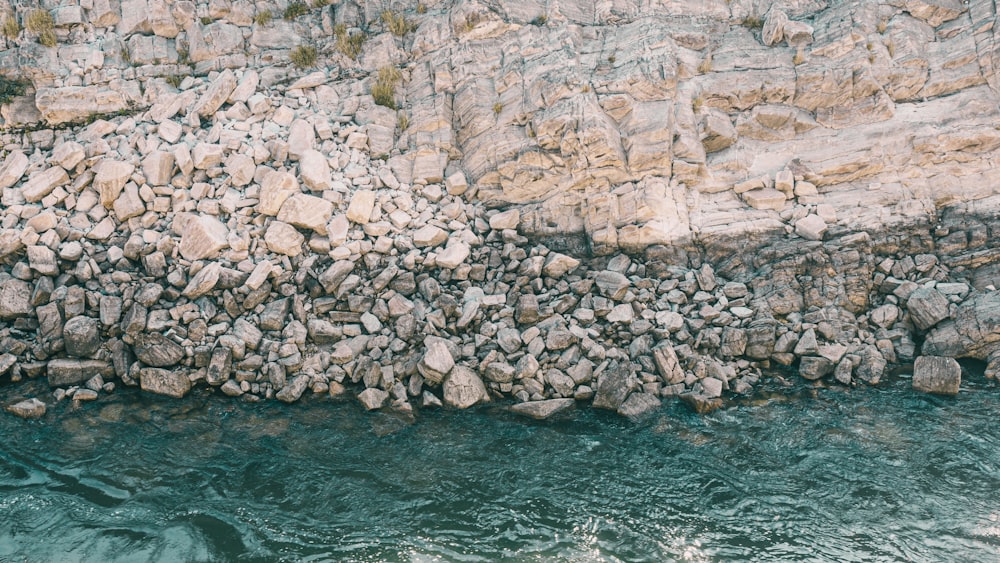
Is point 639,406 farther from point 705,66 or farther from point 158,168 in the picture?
point 158,168

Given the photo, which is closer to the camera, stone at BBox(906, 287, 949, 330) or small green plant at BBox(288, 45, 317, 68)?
stone at BBox(906, 287, 949, 330)

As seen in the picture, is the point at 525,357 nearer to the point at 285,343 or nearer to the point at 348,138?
the point at 285,343

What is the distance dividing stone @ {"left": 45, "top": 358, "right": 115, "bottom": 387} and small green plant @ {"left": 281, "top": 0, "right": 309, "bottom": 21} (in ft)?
35.0

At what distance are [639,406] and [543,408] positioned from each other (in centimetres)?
166

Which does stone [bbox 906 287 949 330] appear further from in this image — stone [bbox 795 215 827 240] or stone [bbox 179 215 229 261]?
stone [bbox 179 215 229 261]

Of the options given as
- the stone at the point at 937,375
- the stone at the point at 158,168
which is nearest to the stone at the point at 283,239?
the stone at the point at 158,168

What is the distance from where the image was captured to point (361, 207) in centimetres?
1283

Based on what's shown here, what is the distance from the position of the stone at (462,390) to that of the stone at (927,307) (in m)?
8.25

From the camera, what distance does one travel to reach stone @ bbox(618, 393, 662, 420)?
397 inches

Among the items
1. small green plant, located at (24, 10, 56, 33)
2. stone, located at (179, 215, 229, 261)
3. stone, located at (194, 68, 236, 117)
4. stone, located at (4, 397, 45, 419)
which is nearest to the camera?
stone, located at (4, 397, 45, 419)

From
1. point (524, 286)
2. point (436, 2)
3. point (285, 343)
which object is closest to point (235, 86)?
point (436, 2)

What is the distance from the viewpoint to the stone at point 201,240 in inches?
468

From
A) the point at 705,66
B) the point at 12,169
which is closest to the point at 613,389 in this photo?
the point at 705,66

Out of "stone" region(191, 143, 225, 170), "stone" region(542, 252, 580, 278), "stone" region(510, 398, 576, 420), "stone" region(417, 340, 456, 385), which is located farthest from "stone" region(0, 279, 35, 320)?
"stone" region(542, 252, 580, 278)
